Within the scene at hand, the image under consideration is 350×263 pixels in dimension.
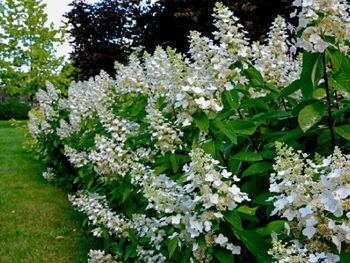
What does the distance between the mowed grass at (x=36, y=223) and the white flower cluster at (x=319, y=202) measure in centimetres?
328

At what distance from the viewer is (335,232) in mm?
1356

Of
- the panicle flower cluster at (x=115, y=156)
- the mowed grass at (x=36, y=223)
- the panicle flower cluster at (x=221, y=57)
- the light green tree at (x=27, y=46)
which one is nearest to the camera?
the panicle flower cluster at (x=221, y=57)

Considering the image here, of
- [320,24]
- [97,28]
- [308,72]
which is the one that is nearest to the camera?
[320,24]

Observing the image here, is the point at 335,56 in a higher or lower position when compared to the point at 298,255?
higher

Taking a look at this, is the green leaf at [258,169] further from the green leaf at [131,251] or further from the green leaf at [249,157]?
the green leaf at [131,251]

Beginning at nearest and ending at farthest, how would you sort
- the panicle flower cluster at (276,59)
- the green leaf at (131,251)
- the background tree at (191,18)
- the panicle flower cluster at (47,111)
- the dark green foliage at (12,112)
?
the panicle flower cluster at (276,59), the green leaf at (131,251), the panicle flower cluster at (47,111), the background tree at (191,18), the dark green foliage at (12,112)

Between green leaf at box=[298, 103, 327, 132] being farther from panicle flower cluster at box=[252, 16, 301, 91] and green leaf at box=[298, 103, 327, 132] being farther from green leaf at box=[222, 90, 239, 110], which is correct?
panicle flower cluster at box=[252, 16, 301, 91]

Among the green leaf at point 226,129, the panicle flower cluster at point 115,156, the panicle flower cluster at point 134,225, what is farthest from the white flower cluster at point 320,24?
the panicle flower cluster at point 115,156

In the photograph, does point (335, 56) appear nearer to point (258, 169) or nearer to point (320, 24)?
point (320, 24)

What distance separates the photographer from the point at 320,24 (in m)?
1.63

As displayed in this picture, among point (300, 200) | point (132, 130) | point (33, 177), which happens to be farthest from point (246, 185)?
point (33, 177)

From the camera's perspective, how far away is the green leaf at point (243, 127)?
215cm

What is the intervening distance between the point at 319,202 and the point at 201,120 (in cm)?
80

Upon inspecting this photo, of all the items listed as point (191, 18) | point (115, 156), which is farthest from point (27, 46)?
point (115, 156)
